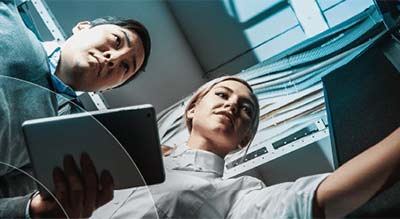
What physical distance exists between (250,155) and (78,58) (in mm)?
378

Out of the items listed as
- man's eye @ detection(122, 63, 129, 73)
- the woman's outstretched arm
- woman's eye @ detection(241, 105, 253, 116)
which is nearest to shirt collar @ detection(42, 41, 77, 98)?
man's eye @ detection(122, 63, 129, 73)

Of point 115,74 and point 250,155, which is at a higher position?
point 115,74

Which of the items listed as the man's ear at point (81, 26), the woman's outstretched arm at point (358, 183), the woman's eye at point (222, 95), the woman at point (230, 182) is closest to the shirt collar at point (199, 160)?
the woman at point (230, 182)

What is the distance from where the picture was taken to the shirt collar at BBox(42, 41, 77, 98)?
2.61 feet

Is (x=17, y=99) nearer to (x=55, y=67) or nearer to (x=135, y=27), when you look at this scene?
(x=55, y=67)

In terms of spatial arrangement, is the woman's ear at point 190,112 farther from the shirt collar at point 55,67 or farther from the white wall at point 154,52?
the shirt collar at point 55,67

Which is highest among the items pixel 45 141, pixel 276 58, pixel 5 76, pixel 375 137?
pixel 5 76

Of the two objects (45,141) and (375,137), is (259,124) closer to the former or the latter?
(375,137)

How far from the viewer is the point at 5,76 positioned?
708 mm

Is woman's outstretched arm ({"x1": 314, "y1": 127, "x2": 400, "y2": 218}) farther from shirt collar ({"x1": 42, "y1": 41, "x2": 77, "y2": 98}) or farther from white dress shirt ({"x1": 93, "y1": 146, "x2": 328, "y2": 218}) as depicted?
shirt collar ({"x1": 42, "y1": 41, "x2": 77, "y2": 98})

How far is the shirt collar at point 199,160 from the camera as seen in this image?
2.62 feet

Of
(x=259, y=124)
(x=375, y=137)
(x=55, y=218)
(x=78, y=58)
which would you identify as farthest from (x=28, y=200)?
(x=375, y=137)

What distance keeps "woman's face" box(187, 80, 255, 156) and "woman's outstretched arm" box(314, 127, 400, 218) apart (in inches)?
7.9

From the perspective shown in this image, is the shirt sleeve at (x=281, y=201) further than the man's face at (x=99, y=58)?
No
